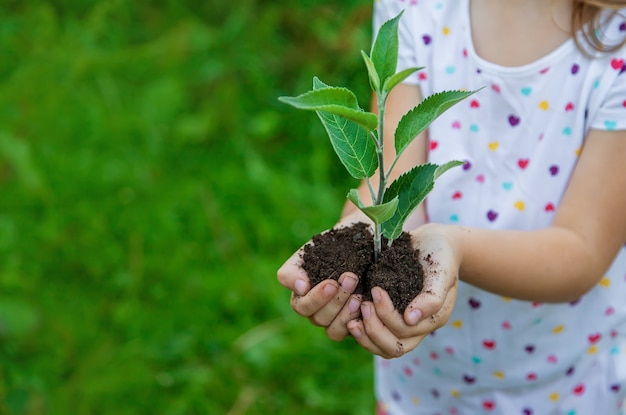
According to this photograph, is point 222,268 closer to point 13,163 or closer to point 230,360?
point 230,360

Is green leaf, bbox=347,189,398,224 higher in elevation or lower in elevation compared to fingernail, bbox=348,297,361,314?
higher

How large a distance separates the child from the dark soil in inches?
0.6

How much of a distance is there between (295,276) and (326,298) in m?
0.05

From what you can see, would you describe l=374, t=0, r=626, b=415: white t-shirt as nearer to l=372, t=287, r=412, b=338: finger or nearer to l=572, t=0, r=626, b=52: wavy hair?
l=572, t=0, r=626, b=52: wavy hair

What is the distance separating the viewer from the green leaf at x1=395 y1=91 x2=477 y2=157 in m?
0.85

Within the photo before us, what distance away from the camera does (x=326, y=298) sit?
3.16 feet

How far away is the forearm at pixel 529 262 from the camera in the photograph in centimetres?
110

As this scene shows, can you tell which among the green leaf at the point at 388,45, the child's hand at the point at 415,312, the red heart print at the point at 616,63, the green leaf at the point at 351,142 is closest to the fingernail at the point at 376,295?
the child's hand at the point at 415,312

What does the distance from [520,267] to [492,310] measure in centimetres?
19

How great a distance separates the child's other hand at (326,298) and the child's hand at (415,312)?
2cm

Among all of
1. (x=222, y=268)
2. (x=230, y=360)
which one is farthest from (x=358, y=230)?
(x=222, y=268)

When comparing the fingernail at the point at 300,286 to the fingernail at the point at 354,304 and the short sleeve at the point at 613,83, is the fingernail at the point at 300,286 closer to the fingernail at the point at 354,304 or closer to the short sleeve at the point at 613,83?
the fingernail at the point at 354,304

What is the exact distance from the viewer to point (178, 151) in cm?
266

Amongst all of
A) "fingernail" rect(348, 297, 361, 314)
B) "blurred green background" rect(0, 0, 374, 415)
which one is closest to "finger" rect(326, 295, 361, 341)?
"fingernail" rect(348, 297, 361, 314)
